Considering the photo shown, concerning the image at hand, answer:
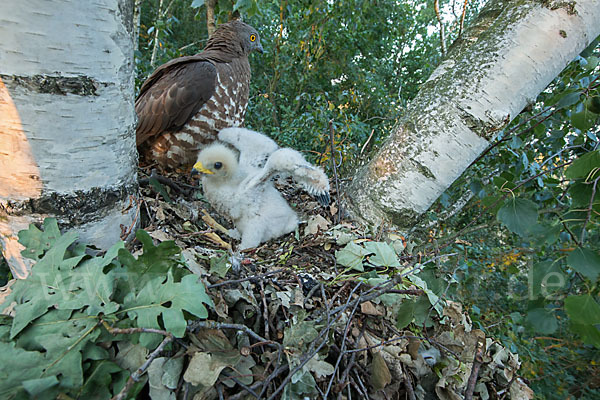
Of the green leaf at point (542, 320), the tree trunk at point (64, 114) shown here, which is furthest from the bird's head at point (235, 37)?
the green leaf at point (542, 320)

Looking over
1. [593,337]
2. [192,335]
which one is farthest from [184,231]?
[593,337]

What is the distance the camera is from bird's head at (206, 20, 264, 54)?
8.75 feet

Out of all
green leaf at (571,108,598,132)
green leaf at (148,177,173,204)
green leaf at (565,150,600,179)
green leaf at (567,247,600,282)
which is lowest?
green leaf at (148,177,173,204)

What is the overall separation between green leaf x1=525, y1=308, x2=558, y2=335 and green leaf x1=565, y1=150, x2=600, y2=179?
372 millimetres

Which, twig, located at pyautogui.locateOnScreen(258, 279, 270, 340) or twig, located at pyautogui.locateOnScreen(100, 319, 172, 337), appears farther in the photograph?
twig, located at pyautogui.locateOnScreen(258, 279, 270, 340)

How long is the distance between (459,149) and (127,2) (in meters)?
1.30

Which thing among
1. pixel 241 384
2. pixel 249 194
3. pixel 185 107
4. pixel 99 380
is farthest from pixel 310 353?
pixel 185 107

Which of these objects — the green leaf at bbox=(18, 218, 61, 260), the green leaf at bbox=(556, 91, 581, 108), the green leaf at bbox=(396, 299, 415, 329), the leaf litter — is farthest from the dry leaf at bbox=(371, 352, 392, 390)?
the green leaf at bbox=(556, 91, 581, 108)

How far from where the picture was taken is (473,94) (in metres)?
1.43

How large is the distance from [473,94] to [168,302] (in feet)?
4.53

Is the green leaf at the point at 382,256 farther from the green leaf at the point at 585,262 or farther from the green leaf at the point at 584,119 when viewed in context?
the green leaf at the point at 584,119

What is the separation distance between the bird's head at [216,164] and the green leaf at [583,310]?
1454 mm

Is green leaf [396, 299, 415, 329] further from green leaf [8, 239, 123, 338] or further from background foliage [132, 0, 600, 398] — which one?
green leaf [8, 239, 123, 338]

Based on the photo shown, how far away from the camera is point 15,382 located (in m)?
0.61
